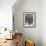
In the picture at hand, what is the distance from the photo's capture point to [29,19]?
540 centimetres

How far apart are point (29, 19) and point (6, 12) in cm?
130

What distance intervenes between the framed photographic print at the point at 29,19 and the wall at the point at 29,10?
14 centimetres

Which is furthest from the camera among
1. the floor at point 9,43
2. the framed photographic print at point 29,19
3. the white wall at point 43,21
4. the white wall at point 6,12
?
the framed photographic print at point 29,19

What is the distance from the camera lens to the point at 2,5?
4.48 m

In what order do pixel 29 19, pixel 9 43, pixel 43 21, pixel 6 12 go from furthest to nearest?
pixel 29 19
pixel 43 21
pixel 6 12
pixel 9 43

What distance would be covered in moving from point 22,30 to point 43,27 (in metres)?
0.94

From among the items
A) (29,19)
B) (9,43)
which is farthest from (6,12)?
(29,19)

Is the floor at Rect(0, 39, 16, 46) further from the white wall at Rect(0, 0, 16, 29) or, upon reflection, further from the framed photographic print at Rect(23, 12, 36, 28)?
the framed photographic print at Rect(23, 12, 36, 28)

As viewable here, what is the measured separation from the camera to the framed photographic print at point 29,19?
Result: 17.7 feet

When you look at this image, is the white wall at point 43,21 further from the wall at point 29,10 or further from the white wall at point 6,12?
the white wall at point 6,12

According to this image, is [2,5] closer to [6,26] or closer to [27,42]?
[6,26]

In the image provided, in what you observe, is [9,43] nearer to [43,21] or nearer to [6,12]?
[6,12]

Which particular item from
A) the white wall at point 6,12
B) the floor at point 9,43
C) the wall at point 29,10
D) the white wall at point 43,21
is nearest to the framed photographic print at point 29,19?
the wall at point 29,10

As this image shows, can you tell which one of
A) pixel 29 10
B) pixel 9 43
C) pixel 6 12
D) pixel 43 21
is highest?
pixel 29 10
